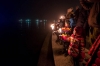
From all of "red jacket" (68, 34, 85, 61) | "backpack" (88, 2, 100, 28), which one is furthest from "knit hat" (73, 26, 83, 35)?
"backpack" (88, 2, 100, 28)

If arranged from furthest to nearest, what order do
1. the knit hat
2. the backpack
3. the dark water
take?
the dark water, the knit hat, the backpack

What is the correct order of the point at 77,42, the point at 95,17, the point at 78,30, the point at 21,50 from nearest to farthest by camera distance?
the point at 95,17, the point at 78,30, the point at 77,42, the point at 21,50

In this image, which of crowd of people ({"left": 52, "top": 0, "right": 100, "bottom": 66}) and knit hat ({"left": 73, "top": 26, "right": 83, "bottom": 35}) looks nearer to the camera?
crowd of people ({"left": 52, "top": 0, "right": 100, "bottom": 66})

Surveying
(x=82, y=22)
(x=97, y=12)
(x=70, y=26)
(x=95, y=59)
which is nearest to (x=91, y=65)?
(x=95, y=59)

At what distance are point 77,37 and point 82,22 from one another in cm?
60

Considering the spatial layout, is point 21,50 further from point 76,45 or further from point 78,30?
point 78,30

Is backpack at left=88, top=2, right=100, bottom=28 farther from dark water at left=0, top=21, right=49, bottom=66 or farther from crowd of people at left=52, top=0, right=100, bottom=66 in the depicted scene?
dark water at left=0, top=21, right=49, bottom=66

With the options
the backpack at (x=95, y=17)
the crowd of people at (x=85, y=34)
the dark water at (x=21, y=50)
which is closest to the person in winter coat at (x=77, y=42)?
the crowd of people at (x=85, y=34)

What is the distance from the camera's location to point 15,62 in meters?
10.3

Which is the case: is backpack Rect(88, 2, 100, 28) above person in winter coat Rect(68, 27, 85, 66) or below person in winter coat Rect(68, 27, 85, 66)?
above

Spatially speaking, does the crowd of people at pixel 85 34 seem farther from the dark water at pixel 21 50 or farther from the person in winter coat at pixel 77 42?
the dark water at pixel 21 50

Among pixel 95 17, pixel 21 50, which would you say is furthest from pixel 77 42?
pixel 21 50

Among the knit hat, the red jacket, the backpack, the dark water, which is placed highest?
the backpack

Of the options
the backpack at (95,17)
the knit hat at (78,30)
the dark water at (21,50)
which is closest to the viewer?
the backpack at (95,17)
